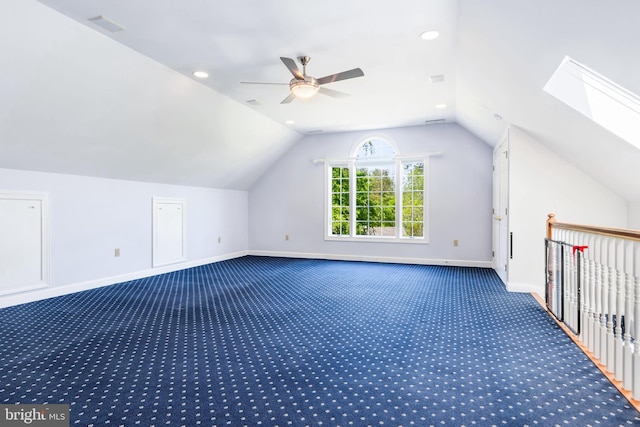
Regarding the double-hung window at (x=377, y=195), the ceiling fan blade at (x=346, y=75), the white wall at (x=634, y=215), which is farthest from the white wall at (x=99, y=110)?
the white wall at (x=634, y=215)

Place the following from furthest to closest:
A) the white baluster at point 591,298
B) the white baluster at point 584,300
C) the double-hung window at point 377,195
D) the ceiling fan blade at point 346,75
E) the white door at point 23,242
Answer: the double-hung window at point 377,195
the white door at point 23,242
the ceiling fan blade at point 346,75
the white baluster at point 584,300
the white baluster at point 591,298

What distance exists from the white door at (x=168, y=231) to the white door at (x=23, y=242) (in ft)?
5.52

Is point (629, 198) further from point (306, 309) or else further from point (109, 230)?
point (109, 230)

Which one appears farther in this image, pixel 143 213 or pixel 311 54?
pixel 143 213

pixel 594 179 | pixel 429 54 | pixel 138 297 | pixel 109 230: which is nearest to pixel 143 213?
pixel 109 230

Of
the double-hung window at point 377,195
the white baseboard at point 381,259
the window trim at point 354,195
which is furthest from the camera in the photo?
the double-hung window at point 377,195

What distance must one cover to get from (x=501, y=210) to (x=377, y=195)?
8.67 feet

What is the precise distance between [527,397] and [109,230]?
538cm

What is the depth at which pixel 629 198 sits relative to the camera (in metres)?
4.21

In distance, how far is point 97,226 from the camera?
5.02 metres

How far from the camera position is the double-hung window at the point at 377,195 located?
7137 mm

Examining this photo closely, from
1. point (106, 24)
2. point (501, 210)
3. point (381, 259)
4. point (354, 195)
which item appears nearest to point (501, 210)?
point (501, 210)

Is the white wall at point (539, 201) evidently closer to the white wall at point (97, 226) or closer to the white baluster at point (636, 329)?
the white baluster at point (636, 329)

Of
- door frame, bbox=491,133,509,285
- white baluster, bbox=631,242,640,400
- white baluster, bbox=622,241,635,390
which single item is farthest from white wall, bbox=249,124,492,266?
white baluster, bbox=631,242,640,400
